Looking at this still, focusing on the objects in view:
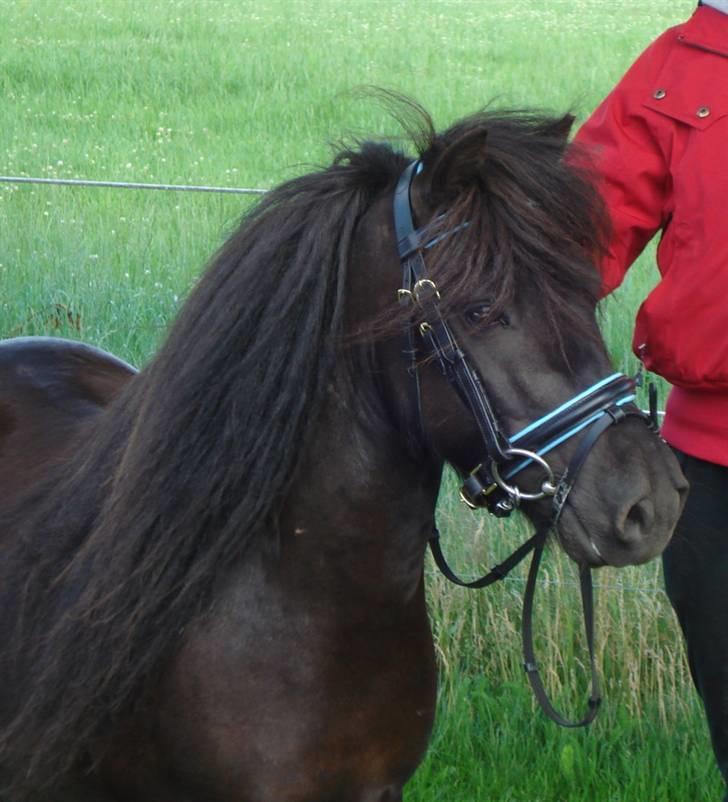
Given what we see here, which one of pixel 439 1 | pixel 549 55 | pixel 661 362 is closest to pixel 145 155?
pixel 549 55

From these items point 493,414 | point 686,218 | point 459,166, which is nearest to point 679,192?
point 686,218

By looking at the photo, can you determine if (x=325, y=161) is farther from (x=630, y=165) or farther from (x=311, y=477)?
(x=311, y=477)

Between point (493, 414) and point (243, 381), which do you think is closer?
point (493, 414)

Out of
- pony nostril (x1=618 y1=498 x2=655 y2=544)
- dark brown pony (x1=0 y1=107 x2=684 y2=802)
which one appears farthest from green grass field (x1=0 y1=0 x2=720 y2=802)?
pony nostril (x1=618 y1=498 x2=655 y2=544)

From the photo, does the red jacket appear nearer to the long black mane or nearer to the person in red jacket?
the person in red jacket

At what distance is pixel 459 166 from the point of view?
195cm

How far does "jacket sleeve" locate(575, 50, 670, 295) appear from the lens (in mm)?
2395

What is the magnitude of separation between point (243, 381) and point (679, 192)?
36.2 inches

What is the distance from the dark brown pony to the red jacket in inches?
12.8

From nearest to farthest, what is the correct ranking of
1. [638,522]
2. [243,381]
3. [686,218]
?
[638,522], [243,381], [686,218]

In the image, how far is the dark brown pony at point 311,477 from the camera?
1.92 m

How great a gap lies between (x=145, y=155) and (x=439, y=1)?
1463cm

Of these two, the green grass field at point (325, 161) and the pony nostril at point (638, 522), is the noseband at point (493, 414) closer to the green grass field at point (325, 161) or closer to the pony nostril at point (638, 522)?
the pony nostril at point (638, 522)

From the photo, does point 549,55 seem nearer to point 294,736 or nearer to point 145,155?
point 145,155
